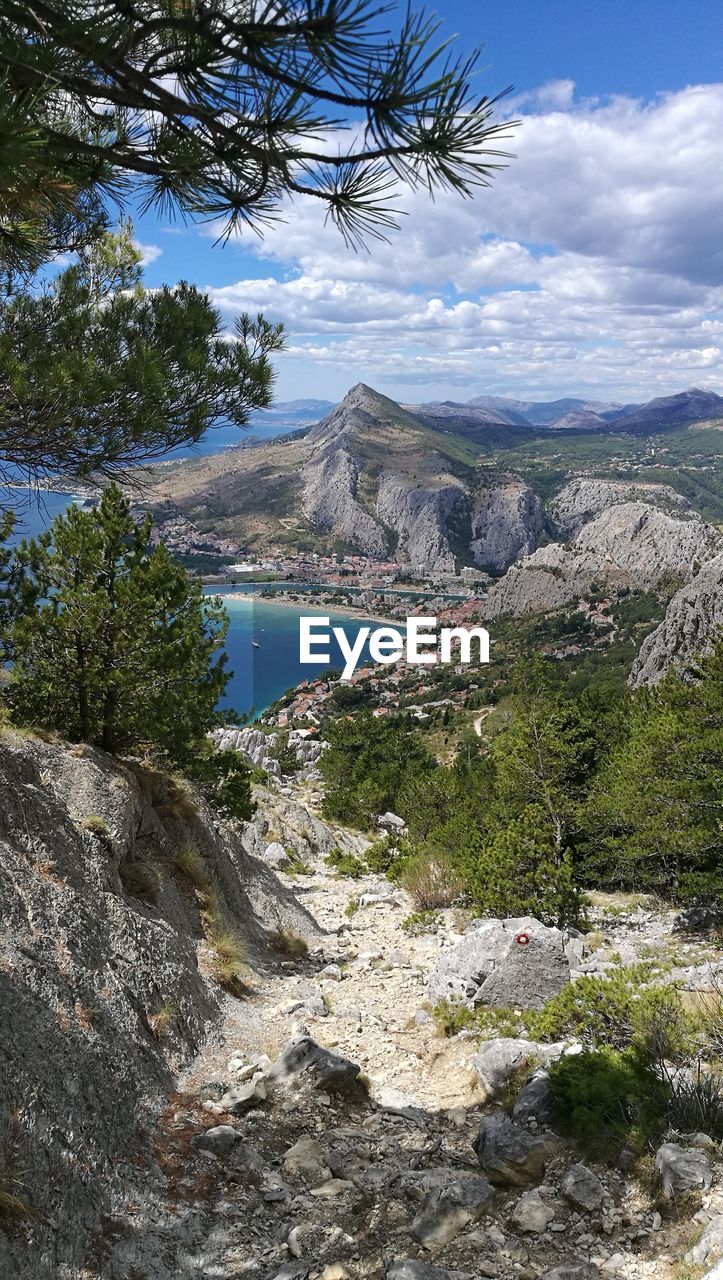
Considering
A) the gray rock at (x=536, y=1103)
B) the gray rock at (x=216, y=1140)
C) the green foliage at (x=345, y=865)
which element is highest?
the gray rock at (x=536, y=1103)

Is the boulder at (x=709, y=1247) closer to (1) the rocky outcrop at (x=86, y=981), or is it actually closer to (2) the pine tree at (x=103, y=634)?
(1) the rocky outcrop at (x=86, y=981)

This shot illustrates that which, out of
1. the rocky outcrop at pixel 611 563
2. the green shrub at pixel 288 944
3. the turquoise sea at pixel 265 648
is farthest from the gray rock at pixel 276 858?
the rocky outcrop at pixel 611 563

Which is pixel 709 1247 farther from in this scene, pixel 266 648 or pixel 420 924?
pixel 266 648

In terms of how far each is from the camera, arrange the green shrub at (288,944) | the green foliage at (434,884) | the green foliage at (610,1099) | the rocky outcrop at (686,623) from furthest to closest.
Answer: the rocky outcrop at (686,623) → the green foliage at (434,884) → the green shrub at (288,944) → the green foliage at (610,1099)

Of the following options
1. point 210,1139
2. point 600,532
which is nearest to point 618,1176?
point 210,1139

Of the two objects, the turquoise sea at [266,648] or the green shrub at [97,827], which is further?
the turquoise sea at [266,648]

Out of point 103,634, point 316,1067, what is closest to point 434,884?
point 316,1067

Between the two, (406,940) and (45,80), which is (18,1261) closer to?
(45,80)
